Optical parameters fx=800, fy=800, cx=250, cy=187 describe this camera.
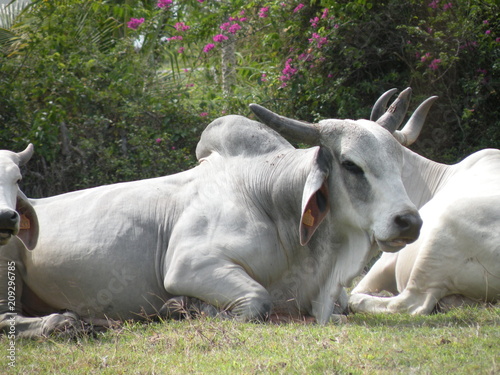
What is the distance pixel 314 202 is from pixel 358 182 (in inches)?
12.0

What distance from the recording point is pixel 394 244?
4.46 meters

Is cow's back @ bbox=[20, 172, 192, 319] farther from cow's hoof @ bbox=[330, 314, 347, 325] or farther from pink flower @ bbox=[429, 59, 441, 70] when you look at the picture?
pink flower @ bbox=[429, 59, 441, 70]

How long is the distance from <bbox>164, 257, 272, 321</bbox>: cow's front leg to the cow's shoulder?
0.96 metres

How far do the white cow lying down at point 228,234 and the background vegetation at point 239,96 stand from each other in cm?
339

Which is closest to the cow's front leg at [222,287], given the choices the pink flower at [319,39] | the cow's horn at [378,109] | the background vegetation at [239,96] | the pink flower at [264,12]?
the cow's horn at [378,109]

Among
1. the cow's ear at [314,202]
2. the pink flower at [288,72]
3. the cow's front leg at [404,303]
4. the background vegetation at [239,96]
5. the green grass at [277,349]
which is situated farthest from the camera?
the pink flower at [288,72]

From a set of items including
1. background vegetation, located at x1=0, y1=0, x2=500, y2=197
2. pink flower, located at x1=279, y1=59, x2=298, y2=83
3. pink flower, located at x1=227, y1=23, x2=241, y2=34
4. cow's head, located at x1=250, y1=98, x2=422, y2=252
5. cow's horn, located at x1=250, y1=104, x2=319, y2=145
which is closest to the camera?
cow's head, located at x1=250, y1=98, x2=422, y2=252

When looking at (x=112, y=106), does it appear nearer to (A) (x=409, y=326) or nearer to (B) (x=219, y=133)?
(B) (x=219, y=133)

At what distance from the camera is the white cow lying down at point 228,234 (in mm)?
4734

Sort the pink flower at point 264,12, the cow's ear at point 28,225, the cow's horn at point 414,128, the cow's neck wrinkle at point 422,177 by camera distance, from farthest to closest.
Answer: the pink flower at point 264,12 < the cow's neck wrinkle at point 422,177 < the cow's horn at point 414,128 < the cow's ear at point 28,225

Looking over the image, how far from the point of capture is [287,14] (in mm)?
10062

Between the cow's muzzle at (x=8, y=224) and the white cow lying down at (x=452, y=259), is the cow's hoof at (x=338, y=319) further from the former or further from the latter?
the cow's muzzle at (x=8, y=224)

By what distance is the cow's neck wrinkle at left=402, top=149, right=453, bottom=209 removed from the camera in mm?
6578

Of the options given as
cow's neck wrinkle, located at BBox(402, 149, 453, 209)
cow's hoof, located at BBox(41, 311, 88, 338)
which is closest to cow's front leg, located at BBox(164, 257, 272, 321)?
cow's hoof, located at BBox(41, 311, 88, 338)
